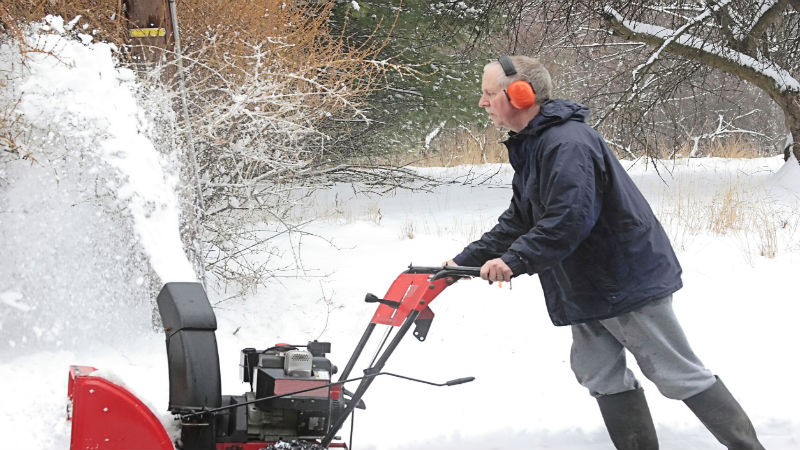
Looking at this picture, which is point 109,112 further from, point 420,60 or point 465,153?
point 465,153

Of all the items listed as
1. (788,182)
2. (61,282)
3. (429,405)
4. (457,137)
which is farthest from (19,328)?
(457,137)

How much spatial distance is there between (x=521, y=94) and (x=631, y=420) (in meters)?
1.33

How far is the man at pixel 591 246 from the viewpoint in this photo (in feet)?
9.57

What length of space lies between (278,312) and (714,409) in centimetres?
353

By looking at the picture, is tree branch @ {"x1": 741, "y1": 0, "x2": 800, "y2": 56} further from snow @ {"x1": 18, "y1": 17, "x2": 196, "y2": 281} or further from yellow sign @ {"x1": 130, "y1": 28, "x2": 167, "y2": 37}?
snow @ {"x1": 18, "y1": 17, "x2": 196, "y2": 281}

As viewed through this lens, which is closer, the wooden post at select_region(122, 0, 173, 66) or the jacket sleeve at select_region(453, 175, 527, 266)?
the jacket sleeve at select_region(453, 175, 527, 266)

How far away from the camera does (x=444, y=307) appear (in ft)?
19.9

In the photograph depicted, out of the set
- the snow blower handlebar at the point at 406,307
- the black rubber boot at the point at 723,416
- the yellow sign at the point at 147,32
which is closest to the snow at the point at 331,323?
the yellow sign at the point at 147,32

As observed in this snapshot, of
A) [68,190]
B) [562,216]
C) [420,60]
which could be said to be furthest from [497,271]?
[420,60]

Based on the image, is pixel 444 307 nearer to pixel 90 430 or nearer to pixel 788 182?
pixel 90 430

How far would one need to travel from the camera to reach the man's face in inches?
123

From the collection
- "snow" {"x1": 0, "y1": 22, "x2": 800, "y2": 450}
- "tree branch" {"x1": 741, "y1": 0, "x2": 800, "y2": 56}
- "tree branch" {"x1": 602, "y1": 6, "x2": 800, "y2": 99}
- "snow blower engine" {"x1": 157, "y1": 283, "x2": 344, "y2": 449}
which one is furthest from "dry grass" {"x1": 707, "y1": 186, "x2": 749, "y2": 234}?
→ "snow blower engine" {"x1": 157, "y1": 283, "x2": 344, "y2": 449}

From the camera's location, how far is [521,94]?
3059mm

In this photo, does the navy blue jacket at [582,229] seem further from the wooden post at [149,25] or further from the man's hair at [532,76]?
the wooden post at [149,25]
